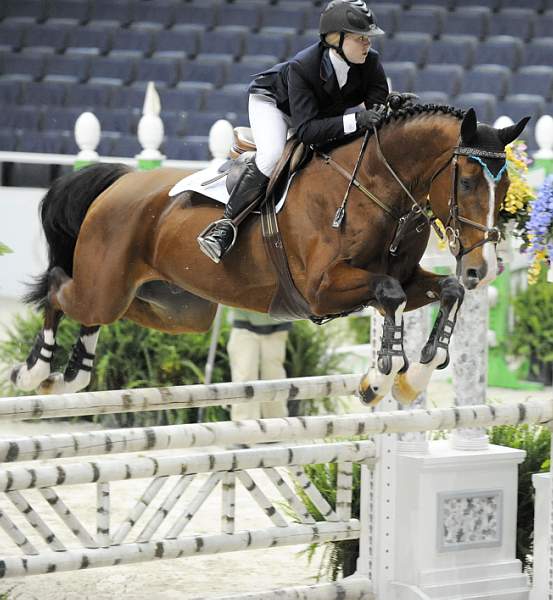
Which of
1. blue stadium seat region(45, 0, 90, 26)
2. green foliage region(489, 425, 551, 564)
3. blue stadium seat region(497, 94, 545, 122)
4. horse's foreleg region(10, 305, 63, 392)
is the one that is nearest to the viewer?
horse's foreleg region(10, 305, 63, 392)

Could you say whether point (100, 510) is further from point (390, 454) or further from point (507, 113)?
point (507, 113)

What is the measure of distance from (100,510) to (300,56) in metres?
1.49

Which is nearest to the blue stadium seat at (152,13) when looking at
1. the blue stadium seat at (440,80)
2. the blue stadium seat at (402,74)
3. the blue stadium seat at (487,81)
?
the blue stadium seat at (402,74)

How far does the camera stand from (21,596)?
4.27 meters

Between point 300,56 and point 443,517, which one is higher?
point 300,56

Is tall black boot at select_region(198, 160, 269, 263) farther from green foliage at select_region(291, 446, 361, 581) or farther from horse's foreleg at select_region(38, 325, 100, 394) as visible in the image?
green foliage at select_region(291, 446, 361, 581)

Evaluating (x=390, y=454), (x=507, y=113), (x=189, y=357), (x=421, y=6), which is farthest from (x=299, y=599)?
(x=421, y=6)

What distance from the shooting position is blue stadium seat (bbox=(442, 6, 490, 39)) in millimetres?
11906

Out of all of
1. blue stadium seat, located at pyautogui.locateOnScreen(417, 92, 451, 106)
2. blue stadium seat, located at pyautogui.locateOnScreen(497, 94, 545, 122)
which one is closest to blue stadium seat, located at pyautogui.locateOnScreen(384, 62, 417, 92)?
blue stadium seat, located at pyautogui.locateOnScreen(417, 92, 451, 106)

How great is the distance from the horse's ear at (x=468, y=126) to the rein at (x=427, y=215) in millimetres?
26

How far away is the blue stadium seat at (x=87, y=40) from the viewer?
12734 mm

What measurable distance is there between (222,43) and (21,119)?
210 cm

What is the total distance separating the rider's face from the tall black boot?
477 mm

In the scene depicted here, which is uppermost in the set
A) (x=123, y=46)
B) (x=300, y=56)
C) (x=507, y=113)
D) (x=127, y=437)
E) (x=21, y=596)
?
(x=123, y=46)
